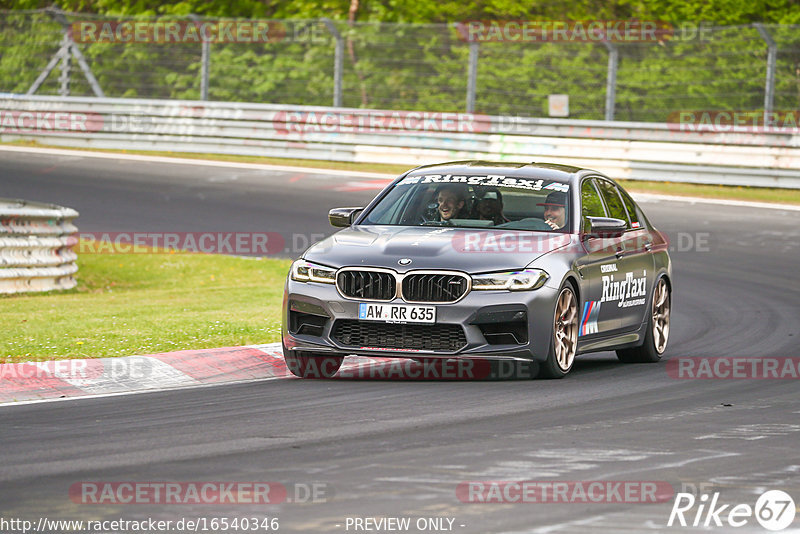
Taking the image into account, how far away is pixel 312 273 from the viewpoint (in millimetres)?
10000

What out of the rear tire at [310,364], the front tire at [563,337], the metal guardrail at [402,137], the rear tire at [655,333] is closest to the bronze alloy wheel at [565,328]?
the front tire at [563,337]

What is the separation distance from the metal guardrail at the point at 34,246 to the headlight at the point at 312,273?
21.8 ft

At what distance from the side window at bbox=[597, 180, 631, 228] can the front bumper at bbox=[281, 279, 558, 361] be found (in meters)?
2.14

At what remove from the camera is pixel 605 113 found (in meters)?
27.4

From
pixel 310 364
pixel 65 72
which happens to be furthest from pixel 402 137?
pixel 310 364

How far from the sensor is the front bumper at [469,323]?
9.61 meters

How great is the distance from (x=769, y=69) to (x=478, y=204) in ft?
53.8

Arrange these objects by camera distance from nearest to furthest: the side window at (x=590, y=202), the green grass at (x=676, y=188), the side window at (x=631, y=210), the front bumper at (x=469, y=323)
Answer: the front bumper at (x=469, y=323) < the side window at (x=590, y=202) < the side window at (x=631, y=210) < the green grass at (x=676, y=188)

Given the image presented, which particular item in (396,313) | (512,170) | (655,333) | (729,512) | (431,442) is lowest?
(655,333)

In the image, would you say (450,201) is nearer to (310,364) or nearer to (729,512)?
(310,364)

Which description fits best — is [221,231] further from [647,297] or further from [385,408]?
[385,408]

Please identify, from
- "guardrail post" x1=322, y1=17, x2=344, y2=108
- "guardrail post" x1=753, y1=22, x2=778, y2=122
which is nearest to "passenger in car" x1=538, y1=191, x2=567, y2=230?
"guardrail post" x1=753, y1=22, x2=778, y2=122

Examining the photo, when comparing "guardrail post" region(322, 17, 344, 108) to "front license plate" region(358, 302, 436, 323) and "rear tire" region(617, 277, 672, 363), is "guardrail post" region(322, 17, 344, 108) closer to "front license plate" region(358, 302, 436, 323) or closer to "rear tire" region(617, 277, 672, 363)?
"rear tire" region(617, 277, 672, 363)

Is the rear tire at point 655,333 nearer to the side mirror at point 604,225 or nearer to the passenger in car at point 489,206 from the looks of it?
the side mirror at point 604,225
